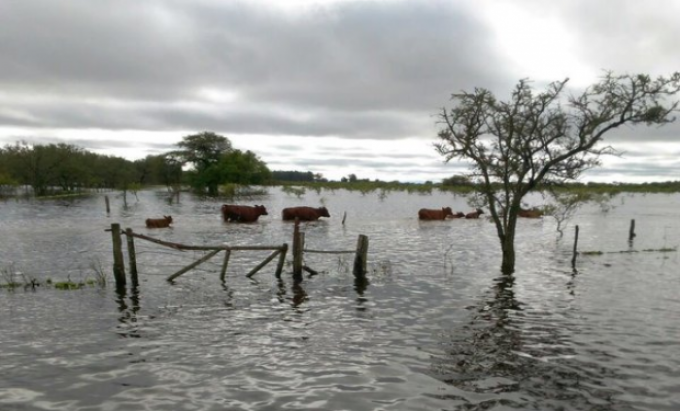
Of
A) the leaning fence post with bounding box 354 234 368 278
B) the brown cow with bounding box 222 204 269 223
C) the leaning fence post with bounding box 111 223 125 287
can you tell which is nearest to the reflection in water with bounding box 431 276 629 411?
the leaning fence post with bounding box 354 234 368 278

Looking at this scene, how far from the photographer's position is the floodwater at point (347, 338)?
897 centimetres

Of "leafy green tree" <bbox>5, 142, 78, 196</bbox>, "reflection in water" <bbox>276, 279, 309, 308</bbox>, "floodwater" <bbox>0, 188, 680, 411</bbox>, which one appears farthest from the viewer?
"leafy green tree" <bbox>5, 142, 78, 196</bbox>

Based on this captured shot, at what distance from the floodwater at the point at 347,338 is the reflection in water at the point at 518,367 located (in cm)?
5

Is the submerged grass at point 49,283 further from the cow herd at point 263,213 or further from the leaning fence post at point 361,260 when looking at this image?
the cow herd at point 263,213

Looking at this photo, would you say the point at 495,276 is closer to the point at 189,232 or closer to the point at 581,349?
the point at 581,349

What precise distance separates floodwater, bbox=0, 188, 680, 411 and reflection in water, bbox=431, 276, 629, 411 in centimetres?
5

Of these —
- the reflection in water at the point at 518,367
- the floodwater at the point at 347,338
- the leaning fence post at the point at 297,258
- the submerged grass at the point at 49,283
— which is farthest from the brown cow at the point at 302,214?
the reflection in water at the point at 518,367

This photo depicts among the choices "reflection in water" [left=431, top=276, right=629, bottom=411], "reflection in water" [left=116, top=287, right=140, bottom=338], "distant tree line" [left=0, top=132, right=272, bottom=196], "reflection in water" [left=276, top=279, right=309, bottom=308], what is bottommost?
"reflection in water" [left=276, top=279, right=309, bottom=308]

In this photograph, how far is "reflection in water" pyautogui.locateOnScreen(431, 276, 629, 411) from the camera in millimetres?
8711

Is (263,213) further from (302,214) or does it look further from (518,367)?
(518,367)

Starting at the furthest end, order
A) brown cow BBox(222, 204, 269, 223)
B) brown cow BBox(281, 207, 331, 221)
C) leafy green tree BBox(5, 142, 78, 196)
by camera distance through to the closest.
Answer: leafy green tree BBox(5, 142, 78, 196), brown cow BBox(281, 207, 331, 221), brown cow BBox(222, 204, 269, 223)

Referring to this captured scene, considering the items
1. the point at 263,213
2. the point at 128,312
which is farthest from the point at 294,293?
the point at 263,213

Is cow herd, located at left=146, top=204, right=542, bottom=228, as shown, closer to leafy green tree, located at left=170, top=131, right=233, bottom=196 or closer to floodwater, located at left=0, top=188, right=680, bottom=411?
floodwater, located at left=0, top=188, right=680, bottom=411

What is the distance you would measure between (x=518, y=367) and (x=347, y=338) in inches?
153
